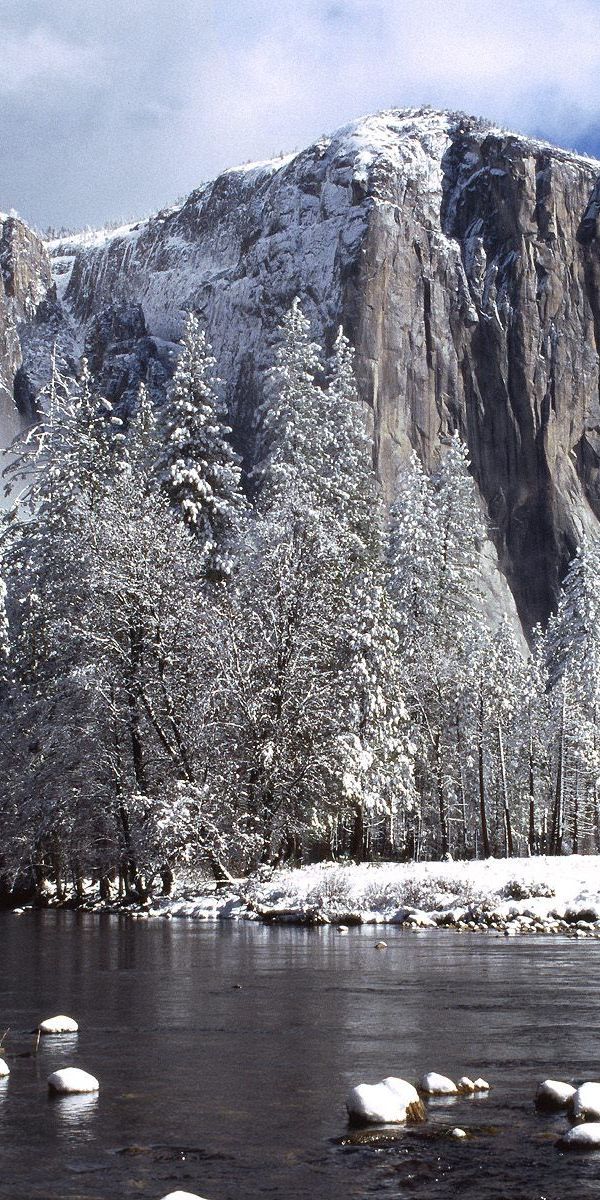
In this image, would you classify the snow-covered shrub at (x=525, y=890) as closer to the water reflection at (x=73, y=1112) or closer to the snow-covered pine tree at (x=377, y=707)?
the snow-covered pine tree at (x=377, y=707)

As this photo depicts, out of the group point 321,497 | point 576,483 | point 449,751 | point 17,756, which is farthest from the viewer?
point 576,483

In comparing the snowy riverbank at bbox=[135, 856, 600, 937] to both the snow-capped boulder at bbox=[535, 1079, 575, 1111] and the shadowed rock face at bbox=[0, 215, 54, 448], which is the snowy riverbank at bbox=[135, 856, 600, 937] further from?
the shadowed rock face at bbox=[0, 215, 54, 448]

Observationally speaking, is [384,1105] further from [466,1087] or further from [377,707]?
[377,707]

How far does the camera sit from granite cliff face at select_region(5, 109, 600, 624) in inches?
4094

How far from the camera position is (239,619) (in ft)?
119

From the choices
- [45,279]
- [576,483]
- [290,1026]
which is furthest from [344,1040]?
[45,279]

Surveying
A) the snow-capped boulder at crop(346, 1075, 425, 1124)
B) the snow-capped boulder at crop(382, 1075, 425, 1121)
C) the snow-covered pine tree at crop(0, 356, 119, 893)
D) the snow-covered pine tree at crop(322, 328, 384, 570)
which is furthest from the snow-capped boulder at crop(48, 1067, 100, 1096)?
the snow-covered pine tree at crop(322, 328, 384, 570)

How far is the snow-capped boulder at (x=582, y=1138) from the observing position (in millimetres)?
7629

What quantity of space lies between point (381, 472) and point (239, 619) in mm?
62295

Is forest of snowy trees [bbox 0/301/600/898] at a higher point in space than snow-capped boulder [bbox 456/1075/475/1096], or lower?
higher

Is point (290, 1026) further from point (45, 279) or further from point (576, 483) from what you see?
point (45, 279)

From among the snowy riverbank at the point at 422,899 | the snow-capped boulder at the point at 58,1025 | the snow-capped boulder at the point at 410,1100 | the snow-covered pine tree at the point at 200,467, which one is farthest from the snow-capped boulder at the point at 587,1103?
the snow-covered pine tree at the point at 200,467

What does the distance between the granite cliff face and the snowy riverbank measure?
2650 inches

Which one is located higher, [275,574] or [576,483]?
[576,483]
